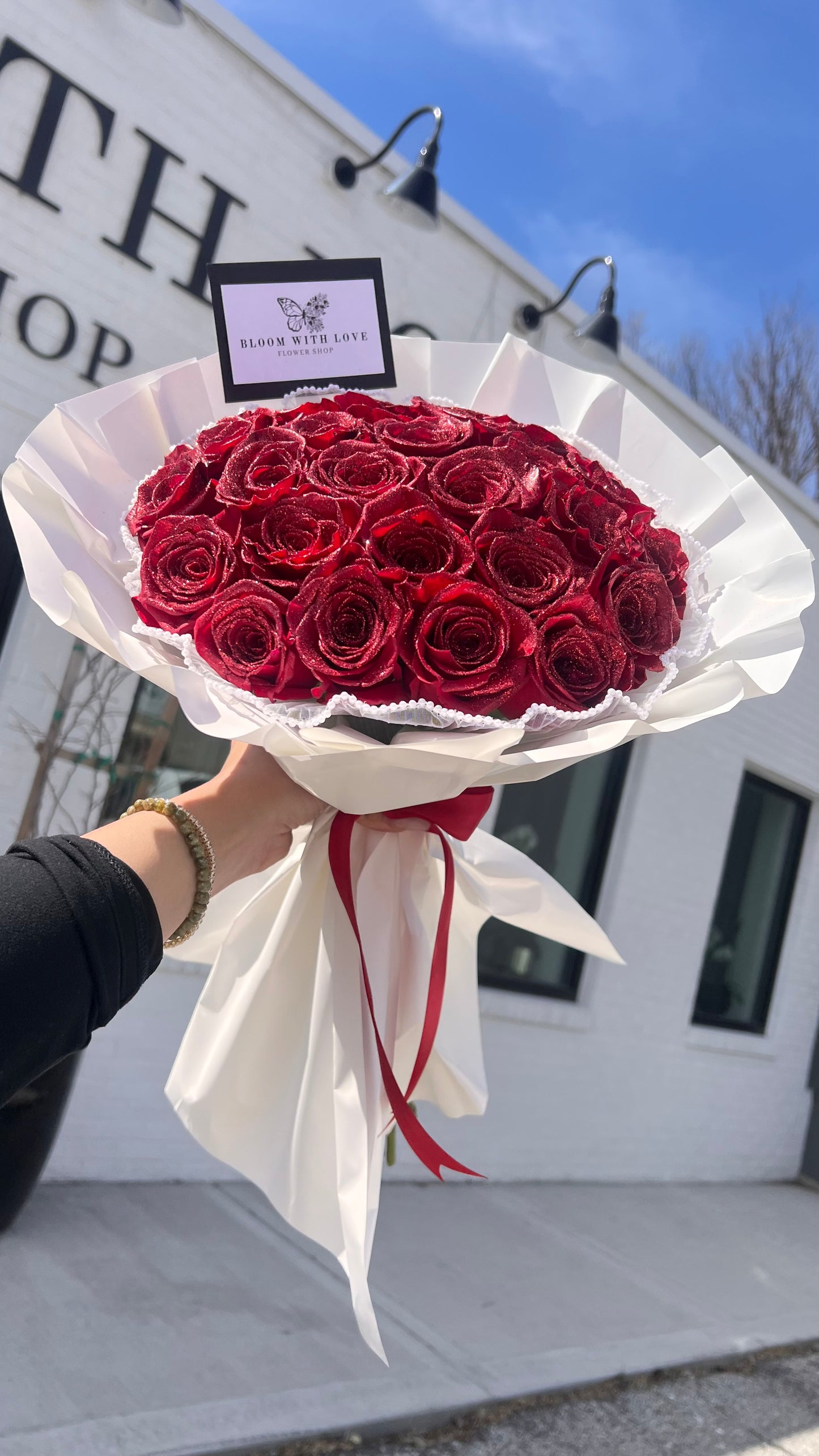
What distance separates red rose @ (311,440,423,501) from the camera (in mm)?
1150

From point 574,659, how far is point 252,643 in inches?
12.8

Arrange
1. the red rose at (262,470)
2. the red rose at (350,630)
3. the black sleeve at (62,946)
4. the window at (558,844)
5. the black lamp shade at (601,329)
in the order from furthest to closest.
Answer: the window at (558,844) < the black lamp shade at (601,329) < the red rose at (262,470) < the red rose at (350,630) < the black sleeve at (62,946)

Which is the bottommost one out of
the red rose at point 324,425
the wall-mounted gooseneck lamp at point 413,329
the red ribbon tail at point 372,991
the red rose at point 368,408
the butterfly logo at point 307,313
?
the red ribbon tail at point 372,991

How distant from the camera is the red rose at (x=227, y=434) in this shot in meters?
1.25

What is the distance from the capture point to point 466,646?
1.07 meters

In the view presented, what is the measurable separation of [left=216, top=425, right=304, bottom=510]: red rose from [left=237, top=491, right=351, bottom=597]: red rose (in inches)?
0.7

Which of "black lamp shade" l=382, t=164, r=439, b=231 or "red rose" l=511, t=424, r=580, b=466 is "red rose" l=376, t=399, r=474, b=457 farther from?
"black lamp shade" l=382, t=164, r=439, b=231

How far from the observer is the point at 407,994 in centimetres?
140

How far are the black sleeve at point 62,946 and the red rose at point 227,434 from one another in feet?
1.61

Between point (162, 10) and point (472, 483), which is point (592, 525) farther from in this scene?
point (162, 10)

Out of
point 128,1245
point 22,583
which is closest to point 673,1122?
point 128,1245

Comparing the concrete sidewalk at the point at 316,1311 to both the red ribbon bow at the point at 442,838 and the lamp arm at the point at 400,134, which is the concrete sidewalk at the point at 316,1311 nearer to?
the red ribbon bow at the point at 442,838

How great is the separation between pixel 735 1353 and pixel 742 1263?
125cm

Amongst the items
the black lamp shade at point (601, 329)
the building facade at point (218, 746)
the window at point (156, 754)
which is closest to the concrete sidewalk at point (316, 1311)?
the building facade at point (218, 746)
